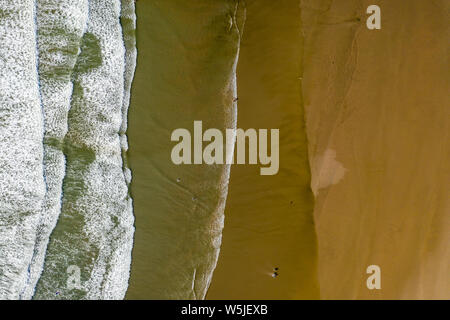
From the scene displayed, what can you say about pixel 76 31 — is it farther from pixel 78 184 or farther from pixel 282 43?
pixel 282 43

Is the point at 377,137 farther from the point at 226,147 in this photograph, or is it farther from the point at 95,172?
the point at 95,172

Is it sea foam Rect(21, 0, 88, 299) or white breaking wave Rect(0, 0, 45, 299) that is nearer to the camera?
white breaking wave Rect(0, 0, 45, 299)

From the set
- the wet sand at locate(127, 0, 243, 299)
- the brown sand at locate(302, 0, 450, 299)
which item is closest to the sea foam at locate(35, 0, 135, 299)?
the wet sand at locate(127, 0, 243, 299)

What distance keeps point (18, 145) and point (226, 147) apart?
2359 millimetres

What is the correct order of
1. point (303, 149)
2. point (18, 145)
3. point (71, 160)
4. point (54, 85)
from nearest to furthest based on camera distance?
1. point (18, 145)
2. point (54, 85)
3. point (71, 160)
4. point (303, 149)

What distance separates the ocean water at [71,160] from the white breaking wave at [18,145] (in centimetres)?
1

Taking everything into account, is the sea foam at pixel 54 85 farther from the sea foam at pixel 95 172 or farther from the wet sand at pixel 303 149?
the wet sand at pixel 303 149

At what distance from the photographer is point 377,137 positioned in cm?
523

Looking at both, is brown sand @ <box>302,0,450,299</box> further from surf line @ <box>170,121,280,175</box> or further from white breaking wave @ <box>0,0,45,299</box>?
white breaking wave @ <box>0,0,45,299</box>

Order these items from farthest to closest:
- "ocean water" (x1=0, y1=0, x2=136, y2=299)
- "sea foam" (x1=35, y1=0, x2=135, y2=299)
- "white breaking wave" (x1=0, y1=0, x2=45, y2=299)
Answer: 1. "sea foam" (x1=35, y1=0, x2=135, y2=299)
2. "ocean water" (x1=0, y1=0, x2=136, y2=299)
3. "white breaking wave" (x1=0, y1=0, x2=45, y2=299)

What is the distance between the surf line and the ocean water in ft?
2.26

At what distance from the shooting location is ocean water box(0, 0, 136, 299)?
4875 millimetres

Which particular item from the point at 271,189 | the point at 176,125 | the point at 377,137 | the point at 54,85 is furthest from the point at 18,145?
the point at 377,137

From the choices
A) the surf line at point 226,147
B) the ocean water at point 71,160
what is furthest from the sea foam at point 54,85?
the surf line at point 226,147
